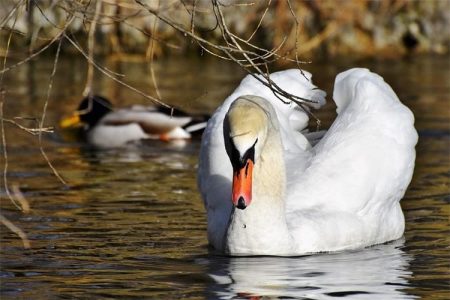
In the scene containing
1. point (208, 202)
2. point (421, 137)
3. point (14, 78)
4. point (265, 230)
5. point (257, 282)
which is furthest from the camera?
point (14, 78)

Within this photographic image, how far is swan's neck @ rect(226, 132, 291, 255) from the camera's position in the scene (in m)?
8.30

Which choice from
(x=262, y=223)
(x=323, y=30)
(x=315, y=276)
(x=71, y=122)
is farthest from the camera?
(x=323, y=30)

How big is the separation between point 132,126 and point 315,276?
8720mm

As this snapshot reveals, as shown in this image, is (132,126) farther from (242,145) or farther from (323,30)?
(323,30)

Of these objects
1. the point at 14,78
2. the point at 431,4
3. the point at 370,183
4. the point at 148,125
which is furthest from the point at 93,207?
the point at 431,4

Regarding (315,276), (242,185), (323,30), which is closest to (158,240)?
(242,185)

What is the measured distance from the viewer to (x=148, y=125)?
1636cm

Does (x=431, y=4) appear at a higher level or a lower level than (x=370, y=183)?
higher

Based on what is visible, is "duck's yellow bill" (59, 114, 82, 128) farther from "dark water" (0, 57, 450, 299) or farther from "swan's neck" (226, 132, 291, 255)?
"swan's neck" (226, 132, 291, 255)

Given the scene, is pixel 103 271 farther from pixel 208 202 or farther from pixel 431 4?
pixel 431 4

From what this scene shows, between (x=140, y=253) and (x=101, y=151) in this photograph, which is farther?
(x=101, y=151)

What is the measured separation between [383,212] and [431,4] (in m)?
16.9

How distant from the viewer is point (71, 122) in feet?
54.4

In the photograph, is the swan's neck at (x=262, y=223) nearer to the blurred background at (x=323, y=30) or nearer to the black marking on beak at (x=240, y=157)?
the black marking on beak at (x=240, y=157)
